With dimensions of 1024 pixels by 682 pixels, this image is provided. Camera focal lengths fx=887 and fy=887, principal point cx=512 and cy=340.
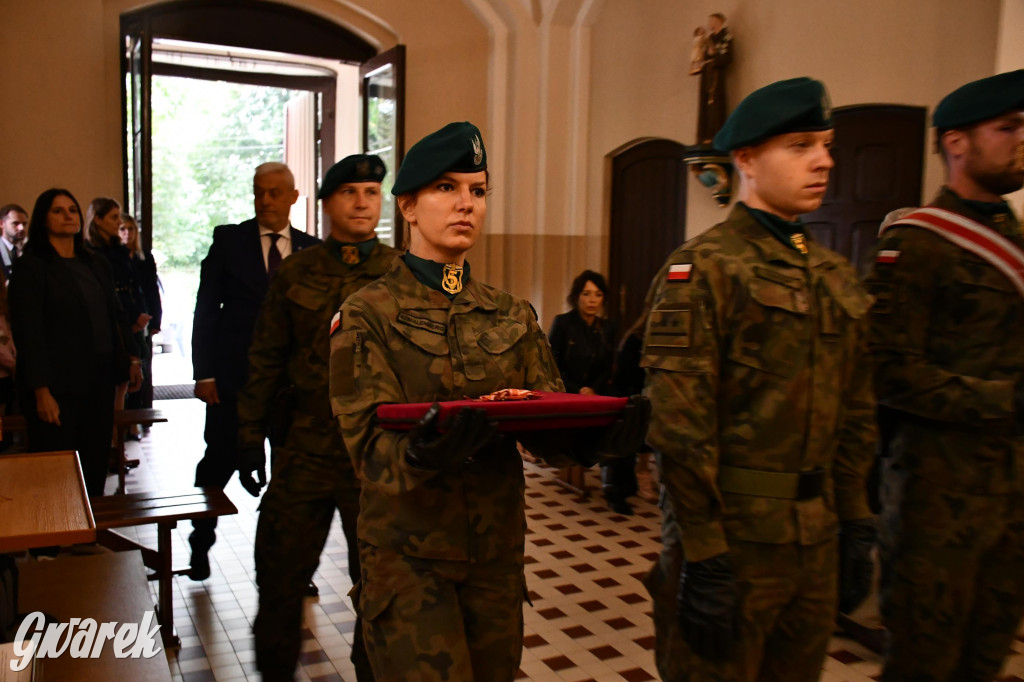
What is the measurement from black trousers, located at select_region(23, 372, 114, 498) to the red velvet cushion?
9.94 ft

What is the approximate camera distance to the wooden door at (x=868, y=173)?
5.20 meters

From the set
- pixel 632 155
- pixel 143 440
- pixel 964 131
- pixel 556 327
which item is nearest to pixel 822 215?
pixel 556 327

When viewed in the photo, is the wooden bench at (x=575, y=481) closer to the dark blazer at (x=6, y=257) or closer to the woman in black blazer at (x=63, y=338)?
the woman in black blazer at (x=63, y=338)

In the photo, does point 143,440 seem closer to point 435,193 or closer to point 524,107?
point 524,107

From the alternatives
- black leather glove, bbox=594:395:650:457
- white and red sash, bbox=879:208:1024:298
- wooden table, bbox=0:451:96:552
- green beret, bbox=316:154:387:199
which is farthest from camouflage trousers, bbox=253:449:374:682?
white and red sash, bbox=879:208:1024:298

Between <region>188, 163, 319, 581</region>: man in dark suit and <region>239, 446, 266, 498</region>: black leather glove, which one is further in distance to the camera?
<region>188, 163, 319, 581</region>: man in dark suit

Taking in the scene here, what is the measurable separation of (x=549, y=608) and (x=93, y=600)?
75.2 inches

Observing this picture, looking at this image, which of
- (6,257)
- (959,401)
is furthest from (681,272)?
(6,257)

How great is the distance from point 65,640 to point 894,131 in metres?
4.97

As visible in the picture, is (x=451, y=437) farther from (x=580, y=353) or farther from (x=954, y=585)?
(x=580, y=353)

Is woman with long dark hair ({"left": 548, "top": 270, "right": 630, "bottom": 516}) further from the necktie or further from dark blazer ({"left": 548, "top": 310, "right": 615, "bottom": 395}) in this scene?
the necktie

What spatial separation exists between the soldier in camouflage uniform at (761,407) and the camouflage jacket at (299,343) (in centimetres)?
130

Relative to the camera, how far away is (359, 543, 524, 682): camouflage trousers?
5.68ft

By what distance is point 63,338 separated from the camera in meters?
4.10
